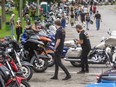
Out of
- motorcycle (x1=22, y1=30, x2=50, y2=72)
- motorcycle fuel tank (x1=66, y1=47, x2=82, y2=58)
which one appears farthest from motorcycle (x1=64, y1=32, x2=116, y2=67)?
motorcycle (x1=22, y1=30, x2=50, y2=72)

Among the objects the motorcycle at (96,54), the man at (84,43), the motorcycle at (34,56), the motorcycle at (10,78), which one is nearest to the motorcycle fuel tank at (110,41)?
the motorcycle at (96,54)

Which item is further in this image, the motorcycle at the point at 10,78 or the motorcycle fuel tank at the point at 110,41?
the motorcycle fuel tank at the point at 110,41

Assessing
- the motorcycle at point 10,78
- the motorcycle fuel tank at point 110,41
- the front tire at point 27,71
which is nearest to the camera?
the motorcycle at point 10,78

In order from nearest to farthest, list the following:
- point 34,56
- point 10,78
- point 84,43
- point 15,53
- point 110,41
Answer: point 10,78 < point 15,53 < point 34,56 < point 84,43 < point 110,41

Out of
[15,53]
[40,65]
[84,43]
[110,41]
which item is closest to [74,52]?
[110,41]

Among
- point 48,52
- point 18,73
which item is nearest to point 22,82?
point 18,73

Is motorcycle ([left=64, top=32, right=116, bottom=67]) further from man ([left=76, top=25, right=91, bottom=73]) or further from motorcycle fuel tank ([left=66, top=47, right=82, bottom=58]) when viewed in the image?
man ([left=76, top=25, right=91, bottom=73])

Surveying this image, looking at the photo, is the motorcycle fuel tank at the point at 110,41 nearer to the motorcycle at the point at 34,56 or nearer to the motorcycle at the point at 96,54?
the motorcycle at the point at 96,54

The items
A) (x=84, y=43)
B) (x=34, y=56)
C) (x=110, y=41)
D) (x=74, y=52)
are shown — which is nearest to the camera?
(x=34, y=56)

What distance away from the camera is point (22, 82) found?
983 cm

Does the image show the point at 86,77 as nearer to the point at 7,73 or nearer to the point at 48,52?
the point at 48,52

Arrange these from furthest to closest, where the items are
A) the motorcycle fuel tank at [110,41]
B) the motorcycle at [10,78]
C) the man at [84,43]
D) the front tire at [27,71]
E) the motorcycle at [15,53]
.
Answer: the motorcycle fuel tank at [110,41] → the man at [84,43] → the front tire at [27,71] → the motorcycle at [15,53] → the motorcycle at [10,78]

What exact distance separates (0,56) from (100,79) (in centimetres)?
278

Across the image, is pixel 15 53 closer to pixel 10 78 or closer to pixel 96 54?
pixel 10 78
